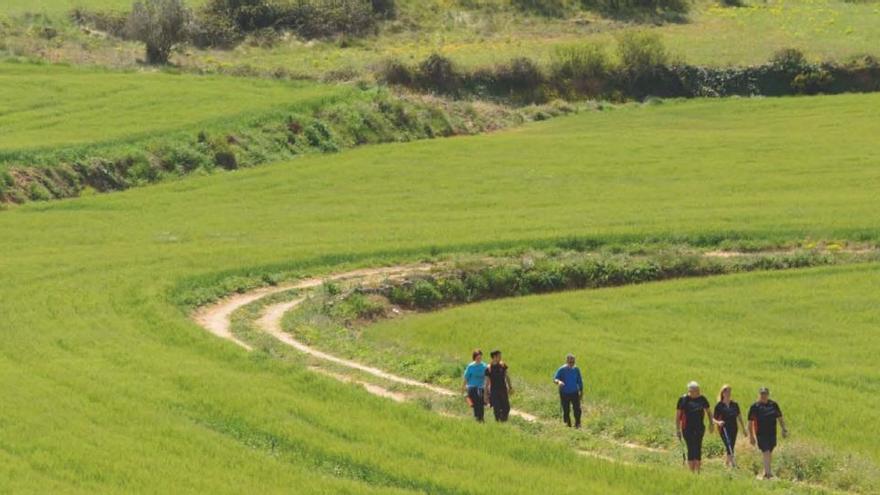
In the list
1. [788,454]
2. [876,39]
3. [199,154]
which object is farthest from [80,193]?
[876,39]

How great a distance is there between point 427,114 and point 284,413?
5234 cm

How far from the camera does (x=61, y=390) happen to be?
107 ft

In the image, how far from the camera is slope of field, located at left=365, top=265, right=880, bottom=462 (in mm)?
36125

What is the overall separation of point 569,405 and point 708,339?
36.2 feet

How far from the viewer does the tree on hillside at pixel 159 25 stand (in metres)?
90.9

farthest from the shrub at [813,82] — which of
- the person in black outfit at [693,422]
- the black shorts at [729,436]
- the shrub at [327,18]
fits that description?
the person in black outfit at [693,422]

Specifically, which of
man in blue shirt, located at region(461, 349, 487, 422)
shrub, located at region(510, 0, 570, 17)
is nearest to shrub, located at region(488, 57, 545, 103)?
shrub, located at region(510, 0, 570, 17)

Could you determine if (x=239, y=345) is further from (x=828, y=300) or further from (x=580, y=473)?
(x=828, y=300)

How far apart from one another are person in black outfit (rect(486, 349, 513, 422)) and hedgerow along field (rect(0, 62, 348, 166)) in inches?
1425

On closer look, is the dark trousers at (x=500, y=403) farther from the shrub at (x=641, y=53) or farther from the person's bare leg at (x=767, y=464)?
the shrub at (x=641, y=53)

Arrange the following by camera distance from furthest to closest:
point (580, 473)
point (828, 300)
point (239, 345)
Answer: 1. point (828, 300)
2. point (239, 345)
3. point (580, 473)

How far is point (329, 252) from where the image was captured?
53.3 m

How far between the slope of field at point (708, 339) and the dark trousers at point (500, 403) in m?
4.44

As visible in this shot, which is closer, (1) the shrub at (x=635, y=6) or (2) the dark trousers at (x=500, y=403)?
(2) the dark trousers at (x=500, y=403)
